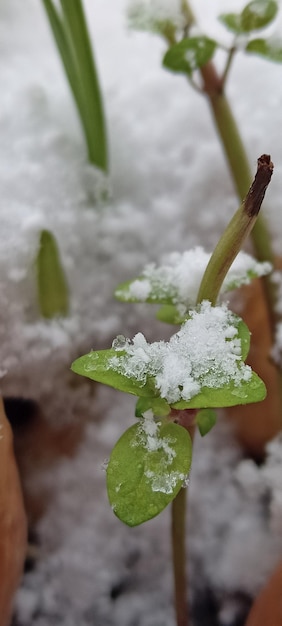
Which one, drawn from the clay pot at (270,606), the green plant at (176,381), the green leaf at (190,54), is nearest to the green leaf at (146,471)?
the green plant at (176,381)

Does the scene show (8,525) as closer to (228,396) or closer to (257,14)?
(228,396)

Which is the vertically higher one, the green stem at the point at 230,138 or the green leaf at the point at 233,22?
the green leaf at the point at 233,22

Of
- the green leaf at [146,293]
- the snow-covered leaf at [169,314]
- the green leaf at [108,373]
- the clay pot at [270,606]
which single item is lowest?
the clay pot at [270,606]

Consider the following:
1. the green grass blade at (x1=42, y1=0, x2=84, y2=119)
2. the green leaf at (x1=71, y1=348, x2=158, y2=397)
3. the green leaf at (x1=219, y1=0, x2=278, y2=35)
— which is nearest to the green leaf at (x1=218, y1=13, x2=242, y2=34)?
the green leaf at (x1=219, y1=0, x2=278, y2=35)

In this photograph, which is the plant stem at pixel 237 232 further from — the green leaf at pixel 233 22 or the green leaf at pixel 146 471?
the green leaf at pixel 233 22

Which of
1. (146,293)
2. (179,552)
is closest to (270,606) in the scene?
(179,552)

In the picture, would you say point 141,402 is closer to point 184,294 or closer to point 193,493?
point 184,294

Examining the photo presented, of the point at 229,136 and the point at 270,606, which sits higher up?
the point at 229,136
